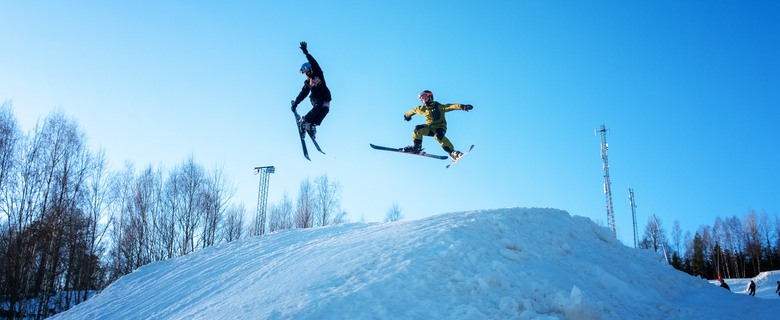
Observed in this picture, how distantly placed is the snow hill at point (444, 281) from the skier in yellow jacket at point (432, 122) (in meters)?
2.78

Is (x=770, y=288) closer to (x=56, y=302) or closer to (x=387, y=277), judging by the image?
(x=387, y=277)

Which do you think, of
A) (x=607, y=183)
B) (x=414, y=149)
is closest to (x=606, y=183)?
(x=607, y=183)

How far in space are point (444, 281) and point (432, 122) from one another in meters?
6.37

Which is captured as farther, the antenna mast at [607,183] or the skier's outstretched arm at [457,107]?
the antenna mast at [607,183]

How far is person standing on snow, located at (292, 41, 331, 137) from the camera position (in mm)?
9484

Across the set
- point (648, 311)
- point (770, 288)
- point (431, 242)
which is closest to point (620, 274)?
point (648, 311)

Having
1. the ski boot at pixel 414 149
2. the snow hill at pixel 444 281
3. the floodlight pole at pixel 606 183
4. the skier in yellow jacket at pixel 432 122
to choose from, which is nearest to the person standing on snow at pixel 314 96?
the snow hill at pixel 444 281

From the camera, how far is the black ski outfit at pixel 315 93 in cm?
→ 948

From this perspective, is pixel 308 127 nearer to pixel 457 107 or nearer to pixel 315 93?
pixel 315 93

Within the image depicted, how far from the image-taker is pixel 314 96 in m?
9.77

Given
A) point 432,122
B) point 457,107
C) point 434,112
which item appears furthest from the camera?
point 432,122

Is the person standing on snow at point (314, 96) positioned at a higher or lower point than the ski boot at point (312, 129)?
higher

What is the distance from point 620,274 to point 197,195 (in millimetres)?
23345

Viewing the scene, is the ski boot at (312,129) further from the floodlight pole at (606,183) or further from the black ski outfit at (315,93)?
the floodlight pole at (606,183)
